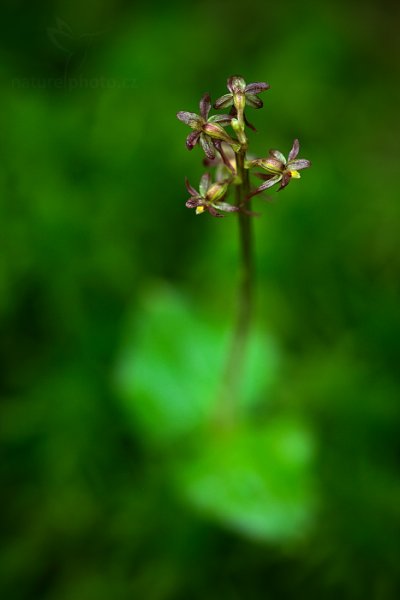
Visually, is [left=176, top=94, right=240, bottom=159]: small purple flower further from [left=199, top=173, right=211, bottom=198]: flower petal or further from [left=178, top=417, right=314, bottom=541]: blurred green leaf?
[left=178, top=417, right=314, bottom=541]: blurred green leaf

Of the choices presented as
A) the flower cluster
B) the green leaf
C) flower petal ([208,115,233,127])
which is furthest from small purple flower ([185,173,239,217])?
the green leaf

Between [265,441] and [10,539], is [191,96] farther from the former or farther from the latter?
[10,539]

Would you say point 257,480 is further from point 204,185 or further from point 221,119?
point 221,119

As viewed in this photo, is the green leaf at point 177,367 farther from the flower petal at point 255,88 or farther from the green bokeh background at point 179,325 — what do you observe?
the flower petal at point 255,88

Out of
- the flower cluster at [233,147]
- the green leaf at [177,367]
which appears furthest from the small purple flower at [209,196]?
the green leaf at [177,367]

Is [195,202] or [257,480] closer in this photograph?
[195,202]

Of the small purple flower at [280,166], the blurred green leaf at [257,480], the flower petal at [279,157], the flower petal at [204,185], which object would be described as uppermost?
the flower petal at [279,157]

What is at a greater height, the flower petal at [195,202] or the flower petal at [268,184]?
the flower petal at [268,184]

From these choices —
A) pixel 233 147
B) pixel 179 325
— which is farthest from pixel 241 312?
pixel 233 147
